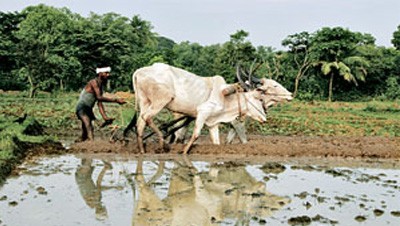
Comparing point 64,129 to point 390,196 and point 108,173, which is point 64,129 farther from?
point 390,196

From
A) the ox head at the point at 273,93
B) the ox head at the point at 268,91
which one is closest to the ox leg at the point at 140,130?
the ox head at the point at 268,91


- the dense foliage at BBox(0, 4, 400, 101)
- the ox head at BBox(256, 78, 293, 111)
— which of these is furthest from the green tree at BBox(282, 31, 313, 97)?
the ox head at BBox(256, 78, 293, 111)

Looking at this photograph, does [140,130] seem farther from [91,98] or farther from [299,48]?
[299,48]

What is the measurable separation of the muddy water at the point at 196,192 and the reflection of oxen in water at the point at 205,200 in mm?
12

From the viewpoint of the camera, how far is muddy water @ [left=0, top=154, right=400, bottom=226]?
6871 millimetres

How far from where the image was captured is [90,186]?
880 cm

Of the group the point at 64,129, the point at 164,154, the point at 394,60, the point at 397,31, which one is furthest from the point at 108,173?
the point at 397,31

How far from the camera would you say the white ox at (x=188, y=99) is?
41.2 feet

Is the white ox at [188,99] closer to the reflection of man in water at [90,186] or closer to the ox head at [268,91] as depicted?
the ox head at [268,91]

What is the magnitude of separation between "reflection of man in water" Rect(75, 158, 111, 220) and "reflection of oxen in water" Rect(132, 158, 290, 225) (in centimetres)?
44

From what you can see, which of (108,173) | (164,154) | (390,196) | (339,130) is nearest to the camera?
(390,196)

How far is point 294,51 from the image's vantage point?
159 ft

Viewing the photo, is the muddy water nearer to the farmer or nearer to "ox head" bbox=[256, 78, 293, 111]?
the farmer

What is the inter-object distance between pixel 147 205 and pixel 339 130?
14215mm
